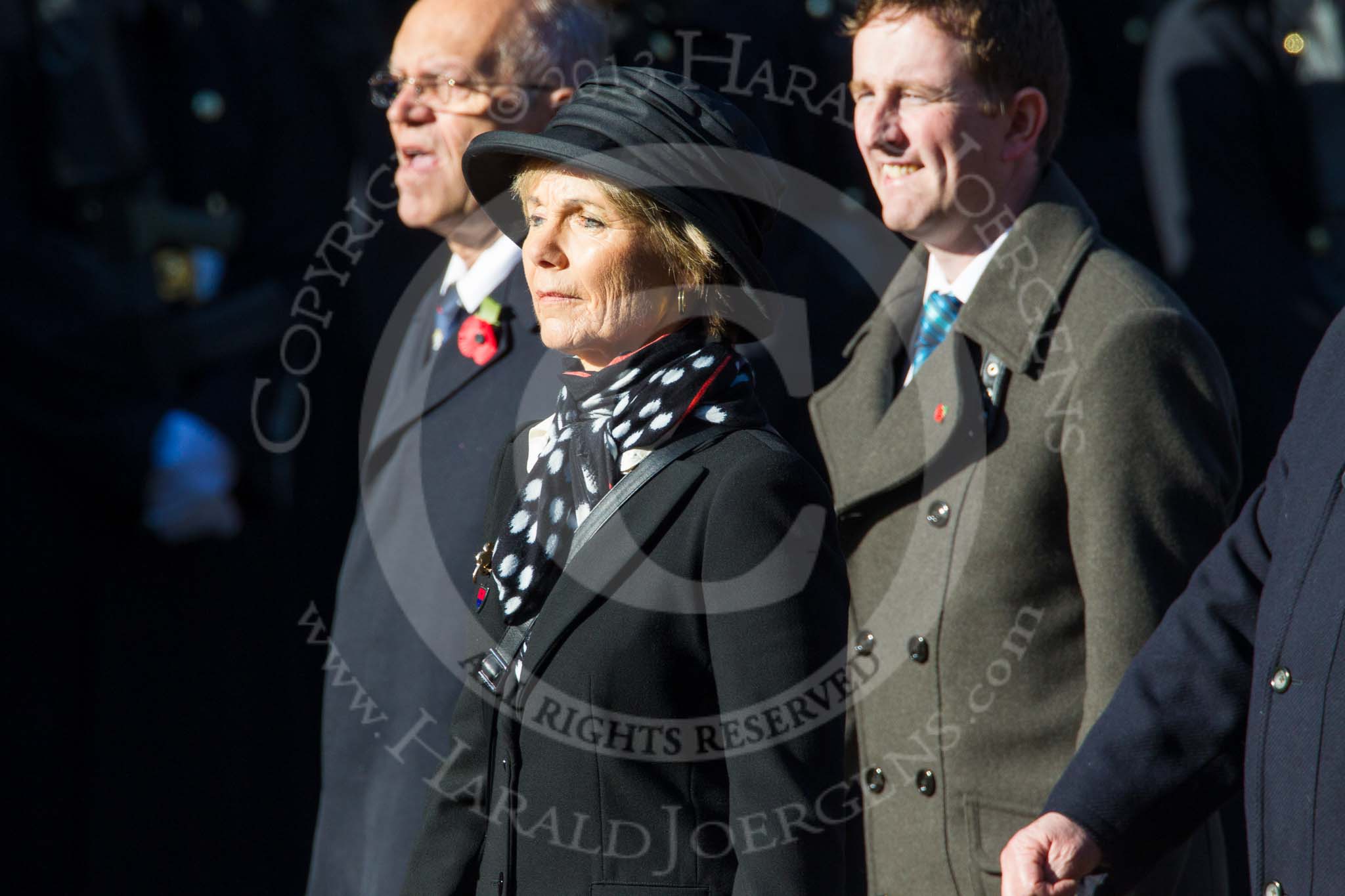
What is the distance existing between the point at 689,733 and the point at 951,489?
2.26 feet

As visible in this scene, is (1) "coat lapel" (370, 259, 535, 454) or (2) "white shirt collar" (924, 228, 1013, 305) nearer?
(2) "white shirt collar" (924, 228, 1013, 305)

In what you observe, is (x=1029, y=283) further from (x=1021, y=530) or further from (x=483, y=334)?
(x=483, y=334)

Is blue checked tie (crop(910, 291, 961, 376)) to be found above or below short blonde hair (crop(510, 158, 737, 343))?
below

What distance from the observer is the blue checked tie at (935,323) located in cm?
261

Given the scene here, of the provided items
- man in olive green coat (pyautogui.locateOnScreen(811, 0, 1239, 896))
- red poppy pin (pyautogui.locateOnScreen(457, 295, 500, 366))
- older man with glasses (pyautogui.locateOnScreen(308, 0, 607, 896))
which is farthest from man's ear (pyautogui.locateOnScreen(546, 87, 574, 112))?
man in olive green coat (pyautogui.locateOnScreen(811, 0, 1239, 896))

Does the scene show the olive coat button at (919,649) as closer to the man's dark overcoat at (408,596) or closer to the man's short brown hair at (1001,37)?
the man's dark overcoat at (408,596)

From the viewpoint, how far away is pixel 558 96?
287 cm

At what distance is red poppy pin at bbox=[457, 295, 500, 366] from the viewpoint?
109 inches

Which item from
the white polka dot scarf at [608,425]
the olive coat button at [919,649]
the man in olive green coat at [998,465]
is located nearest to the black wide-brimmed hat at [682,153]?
the white polka dot scarf at [608,425]

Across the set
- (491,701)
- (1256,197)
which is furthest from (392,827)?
(1256,197)

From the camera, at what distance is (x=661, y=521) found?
1988mm

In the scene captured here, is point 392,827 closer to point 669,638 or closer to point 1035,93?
point 669,638

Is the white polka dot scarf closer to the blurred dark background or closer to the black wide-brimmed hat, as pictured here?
the black wide-brimmed hat

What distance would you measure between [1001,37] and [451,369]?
1.03 metres
